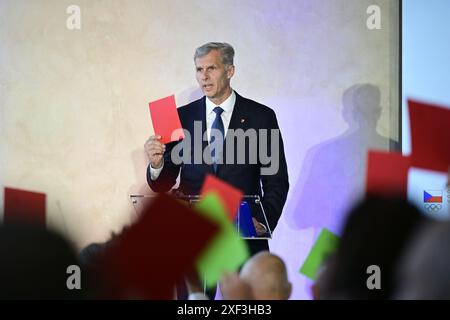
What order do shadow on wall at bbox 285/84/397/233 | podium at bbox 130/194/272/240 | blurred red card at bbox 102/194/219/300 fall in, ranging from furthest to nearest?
shadow on wall at bbox 285/84/397/233
podium at bbox 130/194/272/240
blurred red card at bbox 102/194/219/300

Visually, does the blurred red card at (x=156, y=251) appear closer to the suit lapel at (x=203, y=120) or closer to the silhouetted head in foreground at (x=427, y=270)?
the silhouetted head in foreground at (x=427, y=270)

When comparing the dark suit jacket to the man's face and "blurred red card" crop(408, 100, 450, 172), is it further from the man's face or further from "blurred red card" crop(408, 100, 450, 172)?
"blurred red card" crop(408, 100, 450, 172)

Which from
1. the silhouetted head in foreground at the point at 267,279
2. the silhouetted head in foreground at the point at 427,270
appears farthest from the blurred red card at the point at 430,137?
the silhouetted head in foreground at the point at 267,279

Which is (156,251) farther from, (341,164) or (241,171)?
(341,164)

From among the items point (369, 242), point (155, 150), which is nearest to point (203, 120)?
point (155, 150)

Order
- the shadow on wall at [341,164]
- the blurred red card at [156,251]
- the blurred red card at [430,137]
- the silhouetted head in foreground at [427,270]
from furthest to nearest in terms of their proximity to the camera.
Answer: the shadow on wall at [341,164]
the blurred red card at [430,137]
the blurred red card at [156,251]
the silhouetted head in foreground at [427,270]

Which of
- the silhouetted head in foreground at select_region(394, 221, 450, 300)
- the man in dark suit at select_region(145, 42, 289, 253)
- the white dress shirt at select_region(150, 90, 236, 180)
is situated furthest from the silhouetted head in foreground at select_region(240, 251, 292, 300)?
the silhouetted head in foreground at select_region(394, 221, 450, 300)

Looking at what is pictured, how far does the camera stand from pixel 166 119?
3670 millimetres

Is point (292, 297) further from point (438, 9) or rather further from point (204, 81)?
point (438, 9)

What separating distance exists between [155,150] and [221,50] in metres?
0.57

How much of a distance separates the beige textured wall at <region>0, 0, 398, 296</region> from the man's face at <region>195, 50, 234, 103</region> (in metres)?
0.05

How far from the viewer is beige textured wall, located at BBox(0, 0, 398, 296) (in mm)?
3596

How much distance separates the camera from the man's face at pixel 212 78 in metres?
3.62

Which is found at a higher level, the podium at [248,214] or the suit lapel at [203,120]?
the suit lapel at [203,120]
